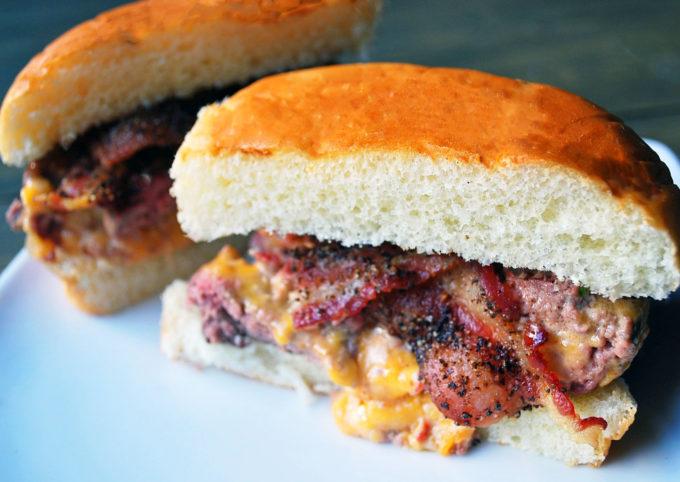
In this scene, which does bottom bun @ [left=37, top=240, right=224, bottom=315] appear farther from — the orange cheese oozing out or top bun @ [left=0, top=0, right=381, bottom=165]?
the orange cheese oozing out

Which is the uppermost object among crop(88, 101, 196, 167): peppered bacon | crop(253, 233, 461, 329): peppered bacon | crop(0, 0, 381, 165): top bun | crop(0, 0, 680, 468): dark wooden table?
crop(0, 0, 381, 165): top bun

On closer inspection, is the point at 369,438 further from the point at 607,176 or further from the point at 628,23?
the point at 628,23

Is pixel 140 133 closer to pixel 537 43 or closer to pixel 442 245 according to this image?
pixel 442 245

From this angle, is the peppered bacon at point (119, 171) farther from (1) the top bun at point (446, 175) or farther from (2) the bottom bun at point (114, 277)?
(1) the top bun at point (446, 175)

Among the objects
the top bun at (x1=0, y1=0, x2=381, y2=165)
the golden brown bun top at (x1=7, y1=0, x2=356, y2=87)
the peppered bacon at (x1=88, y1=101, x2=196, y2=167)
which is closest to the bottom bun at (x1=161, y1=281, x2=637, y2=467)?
the peppered bacon at (x1=88, y1=101, x2=196, y2=167)

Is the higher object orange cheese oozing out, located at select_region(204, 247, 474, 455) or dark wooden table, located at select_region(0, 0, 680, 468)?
orange cheese oozing out, located at select_region(204, 247, 474, 455)

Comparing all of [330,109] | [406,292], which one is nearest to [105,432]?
[406,292]

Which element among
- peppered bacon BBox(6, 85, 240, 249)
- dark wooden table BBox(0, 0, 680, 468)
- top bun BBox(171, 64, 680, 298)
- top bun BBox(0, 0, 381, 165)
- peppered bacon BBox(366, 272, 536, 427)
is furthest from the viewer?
dark wooden table BBox(0, 0, 680, 468)

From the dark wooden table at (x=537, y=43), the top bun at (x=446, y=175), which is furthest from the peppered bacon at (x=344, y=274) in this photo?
the dark wooden table at (x=537, y=43)
